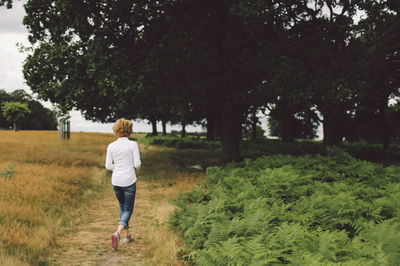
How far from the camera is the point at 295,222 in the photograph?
4512mm

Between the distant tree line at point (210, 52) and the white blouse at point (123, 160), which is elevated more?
the distant tree line at point (210, 52)

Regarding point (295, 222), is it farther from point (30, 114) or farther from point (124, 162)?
point (30, 114)

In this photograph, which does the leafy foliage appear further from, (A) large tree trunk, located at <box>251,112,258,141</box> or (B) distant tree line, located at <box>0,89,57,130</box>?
(B) distant tree line, located at <box>0,89,57,130</box>

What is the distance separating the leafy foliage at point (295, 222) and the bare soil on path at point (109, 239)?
1.38 ft

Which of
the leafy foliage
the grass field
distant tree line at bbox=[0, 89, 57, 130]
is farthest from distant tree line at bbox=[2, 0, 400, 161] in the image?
distant tree line at bbox=[0, 89, 57, 130]

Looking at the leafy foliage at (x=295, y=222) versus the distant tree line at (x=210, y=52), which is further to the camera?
the distant tree line at (x=210, y=52)

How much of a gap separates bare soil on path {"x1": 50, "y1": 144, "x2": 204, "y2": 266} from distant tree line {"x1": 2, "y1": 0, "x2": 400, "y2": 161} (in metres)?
5.22

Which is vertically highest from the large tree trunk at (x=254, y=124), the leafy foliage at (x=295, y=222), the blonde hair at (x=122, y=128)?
the large tree trunk at (x=254, y=124)

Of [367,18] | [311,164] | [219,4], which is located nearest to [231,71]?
[219,4]

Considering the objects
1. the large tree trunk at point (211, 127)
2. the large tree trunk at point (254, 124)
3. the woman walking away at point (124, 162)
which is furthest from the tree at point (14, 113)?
the woman walking away at point (124, 162)

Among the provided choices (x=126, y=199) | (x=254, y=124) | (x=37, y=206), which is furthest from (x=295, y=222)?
(x=254, y=124)

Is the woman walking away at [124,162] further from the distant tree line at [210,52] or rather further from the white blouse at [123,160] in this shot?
the distant tree line at [210,52]

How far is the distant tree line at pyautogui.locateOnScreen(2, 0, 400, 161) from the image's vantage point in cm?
1235

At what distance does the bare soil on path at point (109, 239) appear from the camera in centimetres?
522
